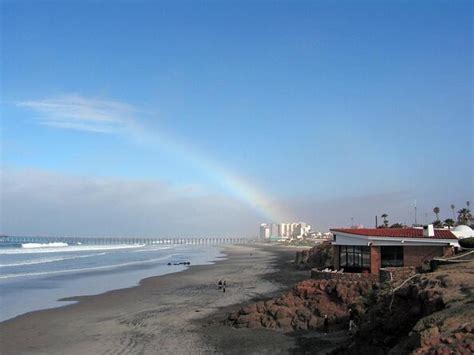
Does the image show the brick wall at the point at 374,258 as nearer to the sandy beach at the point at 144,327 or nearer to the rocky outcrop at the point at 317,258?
the sandy beach at the point at 144,327

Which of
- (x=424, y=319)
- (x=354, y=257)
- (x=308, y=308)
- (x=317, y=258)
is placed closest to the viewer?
(x=424, y=319)

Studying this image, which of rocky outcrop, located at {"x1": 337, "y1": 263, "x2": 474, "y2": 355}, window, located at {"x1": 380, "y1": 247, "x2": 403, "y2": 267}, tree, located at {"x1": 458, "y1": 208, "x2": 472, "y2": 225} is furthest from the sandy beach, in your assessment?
tree, located at {"x1": 458, "y1": 208, "x2": 472, "y2": 225}

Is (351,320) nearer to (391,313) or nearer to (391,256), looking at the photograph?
(391,313)

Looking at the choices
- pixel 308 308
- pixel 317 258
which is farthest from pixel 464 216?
pixel 308 308

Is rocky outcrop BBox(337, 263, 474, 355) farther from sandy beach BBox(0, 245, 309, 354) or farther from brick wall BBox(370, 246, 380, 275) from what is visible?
brick wall BBox(370, 246, 380, 275)

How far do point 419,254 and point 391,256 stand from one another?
147 centimetres

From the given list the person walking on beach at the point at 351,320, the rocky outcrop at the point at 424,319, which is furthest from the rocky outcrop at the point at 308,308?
the rocky outcrop at the point at 424,319

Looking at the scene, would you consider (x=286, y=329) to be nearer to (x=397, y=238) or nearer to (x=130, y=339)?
(x=130, y=339)

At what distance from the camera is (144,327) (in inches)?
852

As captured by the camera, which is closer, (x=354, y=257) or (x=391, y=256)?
(x=391, y=256)

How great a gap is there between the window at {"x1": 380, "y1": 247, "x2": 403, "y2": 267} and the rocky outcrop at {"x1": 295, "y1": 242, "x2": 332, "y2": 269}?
13469 millimetres

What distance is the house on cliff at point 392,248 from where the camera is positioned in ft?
89.2

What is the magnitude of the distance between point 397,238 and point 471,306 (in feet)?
58.4

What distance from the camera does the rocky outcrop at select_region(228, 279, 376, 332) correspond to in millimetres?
20125
